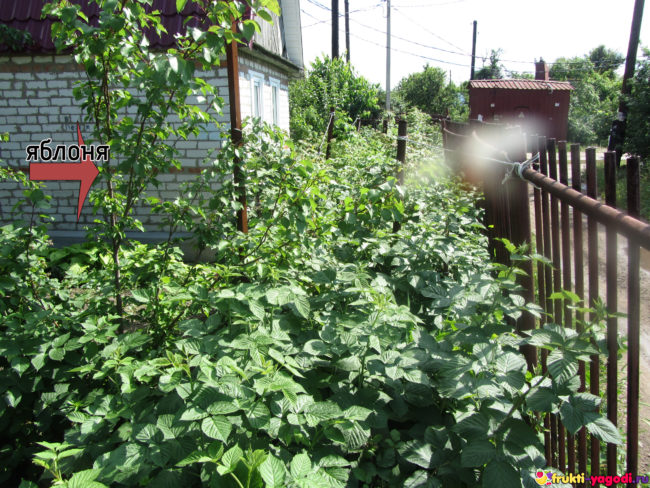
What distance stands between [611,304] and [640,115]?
15.3 m

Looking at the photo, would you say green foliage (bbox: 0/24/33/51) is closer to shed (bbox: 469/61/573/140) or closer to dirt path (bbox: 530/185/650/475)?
dirt path (bbox: 530/185/650/475)

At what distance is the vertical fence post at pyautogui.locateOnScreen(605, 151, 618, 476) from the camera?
1.45 meters

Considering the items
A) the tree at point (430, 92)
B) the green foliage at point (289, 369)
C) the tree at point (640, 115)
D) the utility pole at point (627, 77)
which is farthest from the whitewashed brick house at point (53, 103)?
the tree at point (430, 92)

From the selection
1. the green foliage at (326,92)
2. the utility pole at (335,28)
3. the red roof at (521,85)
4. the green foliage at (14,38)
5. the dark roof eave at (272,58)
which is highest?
the utility pole at (335,28)

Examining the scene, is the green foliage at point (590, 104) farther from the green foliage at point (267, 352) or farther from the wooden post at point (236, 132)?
the green foliage at point (267, 352)

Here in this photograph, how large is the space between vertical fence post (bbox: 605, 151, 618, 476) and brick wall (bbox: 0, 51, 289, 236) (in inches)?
215

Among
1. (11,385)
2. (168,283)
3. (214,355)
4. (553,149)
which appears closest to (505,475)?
(214,355)

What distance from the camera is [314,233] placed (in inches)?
109

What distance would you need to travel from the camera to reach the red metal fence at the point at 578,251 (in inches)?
54.7

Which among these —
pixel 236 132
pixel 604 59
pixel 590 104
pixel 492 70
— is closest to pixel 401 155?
pixel 236 132

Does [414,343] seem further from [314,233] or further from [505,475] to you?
[314,233]

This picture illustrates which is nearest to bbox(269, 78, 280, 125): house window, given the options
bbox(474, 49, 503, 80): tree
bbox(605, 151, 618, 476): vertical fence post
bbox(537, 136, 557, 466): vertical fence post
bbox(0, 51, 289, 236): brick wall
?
bbox(0, 51, 289, 236): brick wall

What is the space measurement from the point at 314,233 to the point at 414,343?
3.69ft

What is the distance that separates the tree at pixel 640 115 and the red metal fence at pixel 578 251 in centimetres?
1343
